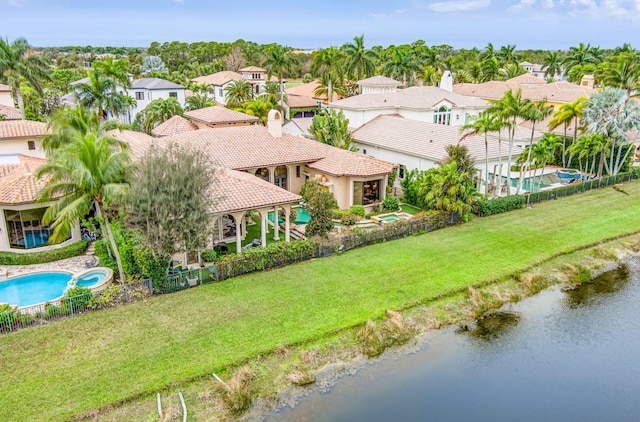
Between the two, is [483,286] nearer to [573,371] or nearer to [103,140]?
[573,371]

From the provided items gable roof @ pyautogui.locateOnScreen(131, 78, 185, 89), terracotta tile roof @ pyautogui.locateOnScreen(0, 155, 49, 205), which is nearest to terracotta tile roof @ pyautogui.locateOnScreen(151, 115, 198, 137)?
terracotta tile roof @ pyautogui.locateOnScreen(0, 155, 49, 205)

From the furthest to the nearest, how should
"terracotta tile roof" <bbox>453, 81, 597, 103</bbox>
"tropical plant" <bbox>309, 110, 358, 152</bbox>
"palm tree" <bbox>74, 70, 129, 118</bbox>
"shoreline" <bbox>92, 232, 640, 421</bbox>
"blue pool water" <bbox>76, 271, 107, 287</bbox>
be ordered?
"terracotta tile roof" <bbox>453, 81, 597, 103</bbox>
"palm tree" <bbox>74, 70, 129, 118</bbox>
"tropical plant" <bbox>309, 110, 358, 152</bbox>
"blue pool water" <bbox>76, 271, 107, 287</bbox>
"shoreline" <bbox>92, 232, 640, 421</bbox>

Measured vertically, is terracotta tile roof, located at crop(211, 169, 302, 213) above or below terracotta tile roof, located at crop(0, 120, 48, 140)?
below

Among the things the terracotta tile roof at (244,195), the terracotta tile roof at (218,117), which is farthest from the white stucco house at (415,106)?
the terracotta tile roof at (244,195)

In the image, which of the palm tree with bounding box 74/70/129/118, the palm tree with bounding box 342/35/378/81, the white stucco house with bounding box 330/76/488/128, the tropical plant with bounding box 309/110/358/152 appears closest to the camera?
the tropical plant with bounding box 309/110/358/152

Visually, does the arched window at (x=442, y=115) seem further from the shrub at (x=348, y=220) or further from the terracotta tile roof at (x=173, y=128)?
the terracotta tile roof at (x=173, y=128)

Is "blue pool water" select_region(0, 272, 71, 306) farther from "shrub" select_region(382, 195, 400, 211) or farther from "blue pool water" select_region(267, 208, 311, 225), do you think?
"shrub" select_region(382, 195, 400, 211)

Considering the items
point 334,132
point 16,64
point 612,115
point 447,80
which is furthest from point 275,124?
point 447,80

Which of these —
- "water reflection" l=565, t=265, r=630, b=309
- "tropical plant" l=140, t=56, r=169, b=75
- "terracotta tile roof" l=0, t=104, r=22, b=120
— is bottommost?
"water reflection" l=565, t=265, r=630, b=309
